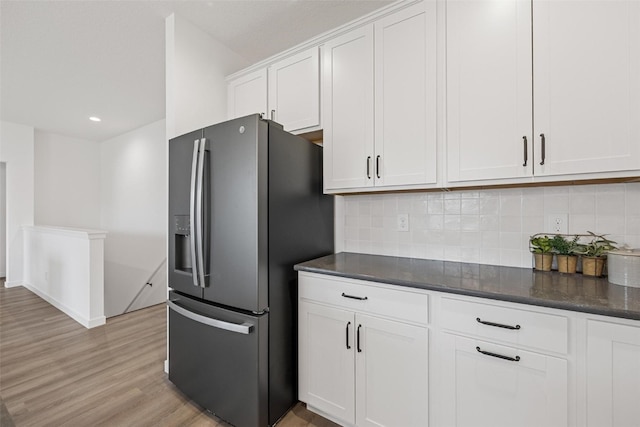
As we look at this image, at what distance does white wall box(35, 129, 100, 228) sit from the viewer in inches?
197

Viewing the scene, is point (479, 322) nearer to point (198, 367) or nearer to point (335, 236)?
point (335, 236)

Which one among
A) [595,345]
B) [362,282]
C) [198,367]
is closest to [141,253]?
[198,367]

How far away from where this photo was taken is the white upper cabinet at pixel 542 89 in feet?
3.89

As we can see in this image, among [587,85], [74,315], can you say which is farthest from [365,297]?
[74,315]

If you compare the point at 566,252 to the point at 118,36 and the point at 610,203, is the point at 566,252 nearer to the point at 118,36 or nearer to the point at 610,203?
the point at 610,203

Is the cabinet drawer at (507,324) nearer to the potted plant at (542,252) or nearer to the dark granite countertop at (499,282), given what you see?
the dark granite countertop at (499,282)

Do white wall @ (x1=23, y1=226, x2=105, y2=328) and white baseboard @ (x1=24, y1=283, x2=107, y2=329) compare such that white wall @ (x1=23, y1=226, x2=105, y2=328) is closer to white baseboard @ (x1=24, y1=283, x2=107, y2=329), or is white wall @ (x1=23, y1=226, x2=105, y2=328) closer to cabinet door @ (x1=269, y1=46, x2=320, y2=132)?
white baseboard @ (x1=24, y1=283, x2=107, y2=329)

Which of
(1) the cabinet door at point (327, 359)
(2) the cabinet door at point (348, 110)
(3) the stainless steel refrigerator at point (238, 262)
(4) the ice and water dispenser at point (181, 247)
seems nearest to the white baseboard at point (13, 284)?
(3) the stainless steel refrigerator at point (238, 262)

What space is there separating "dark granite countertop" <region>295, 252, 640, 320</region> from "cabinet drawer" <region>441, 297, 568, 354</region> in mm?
54

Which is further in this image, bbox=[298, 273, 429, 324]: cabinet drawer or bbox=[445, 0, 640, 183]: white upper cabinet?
bbox=[298, 273, 429, 324]: cabinet drawer

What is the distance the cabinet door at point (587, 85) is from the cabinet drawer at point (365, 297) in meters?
0.89

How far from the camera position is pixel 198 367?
1.71 meters

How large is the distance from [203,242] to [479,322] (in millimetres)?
1452

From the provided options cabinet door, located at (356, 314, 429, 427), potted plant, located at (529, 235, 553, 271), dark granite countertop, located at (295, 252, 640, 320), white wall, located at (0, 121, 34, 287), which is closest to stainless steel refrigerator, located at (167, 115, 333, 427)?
dark granite countertop, located at (295, 252, 640, 320)
